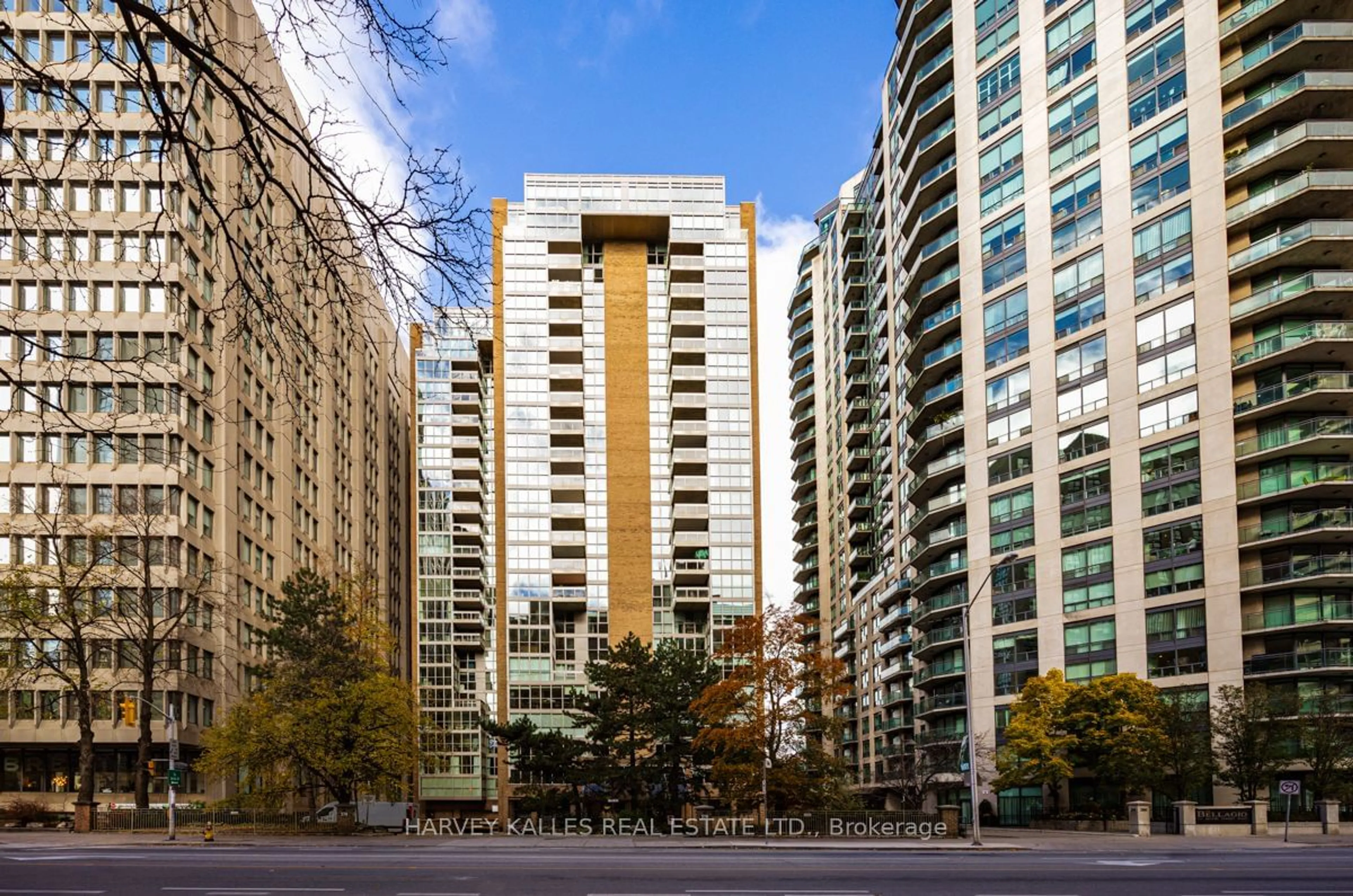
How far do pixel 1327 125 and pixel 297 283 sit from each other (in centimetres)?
7123

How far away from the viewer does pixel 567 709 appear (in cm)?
9769

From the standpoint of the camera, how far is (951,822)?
49.1 m

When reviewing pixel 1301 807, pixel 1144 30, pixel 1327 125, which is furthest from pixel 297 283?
pixel 1144 30

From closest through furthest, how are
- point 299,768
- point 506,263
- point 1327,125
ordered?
point 299,768
point 1327,125
point 506,263

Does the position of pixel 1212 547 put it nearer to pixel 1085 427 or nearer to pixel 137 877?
pixel 1085 427

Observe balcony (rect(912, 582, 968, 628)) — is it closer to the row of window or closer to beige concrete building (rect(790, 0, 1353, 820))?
beige concrete building (rect(790, 0, 1353, 820))

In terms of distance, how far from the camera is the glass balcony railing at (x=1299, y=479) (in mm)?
64688

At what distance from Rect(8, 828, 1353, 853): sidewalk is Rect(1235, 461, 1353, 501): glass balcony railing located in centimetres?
1996

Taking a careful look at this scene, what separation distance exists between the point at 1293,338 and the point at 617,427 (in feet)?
177

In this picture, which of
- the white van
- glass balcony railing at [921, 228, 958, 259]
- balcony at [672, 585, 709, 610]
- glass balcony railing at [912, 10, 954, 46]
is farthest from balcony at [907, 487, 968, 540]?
the white van

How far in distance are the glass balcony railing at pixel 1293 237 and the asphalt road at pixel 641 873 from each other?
130 ft

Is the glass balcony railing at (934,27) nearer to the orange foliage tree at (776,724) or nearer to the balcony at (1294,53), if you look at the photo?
the balcony at (1294,53)

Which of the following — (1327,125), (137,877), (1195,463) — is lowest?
(137,877)

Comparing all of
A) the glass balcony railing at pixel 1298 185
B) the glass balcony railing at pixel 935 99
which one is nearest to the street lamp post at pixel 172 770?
the glass balcony railing at pixel 1298 185
